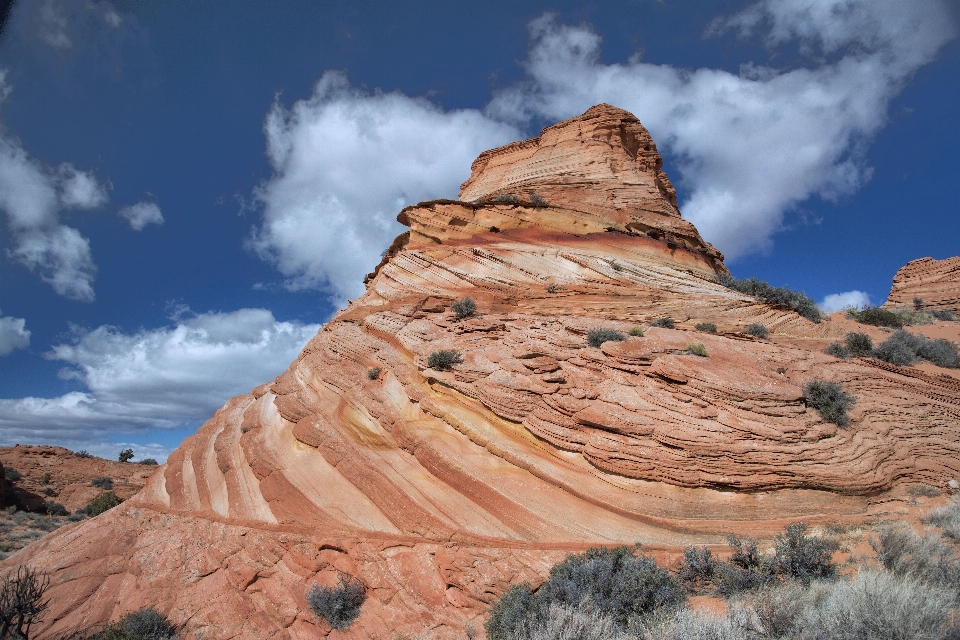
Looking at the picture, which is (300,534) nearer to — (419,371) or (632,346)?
(419,371)

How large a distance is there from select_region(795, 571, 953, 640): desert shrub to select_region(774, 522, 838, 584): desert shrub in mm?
1464

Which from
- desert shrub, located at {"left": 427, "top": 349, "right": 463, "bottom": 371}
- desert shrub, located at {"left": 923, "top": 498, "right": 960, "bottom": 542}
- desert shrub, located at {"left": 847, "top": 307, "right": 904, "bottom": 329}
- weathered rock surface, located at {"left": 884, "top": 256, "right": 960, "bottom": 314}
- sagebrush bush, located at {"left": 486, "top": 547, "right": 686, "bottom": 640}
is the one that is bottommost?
sagebrush bush, located at {"left": 486, "top": 547, "right": 686, "bottom": 640}

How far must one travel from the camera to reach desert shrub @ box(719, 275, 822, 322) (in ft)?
50.9

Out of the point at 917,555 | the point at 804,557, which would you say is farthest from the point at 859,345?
the point at 804,557

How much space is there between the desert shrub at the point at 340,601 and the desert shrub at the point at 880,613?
7.20 m

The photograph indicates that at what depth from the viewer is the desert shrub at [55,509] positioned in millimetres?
24859

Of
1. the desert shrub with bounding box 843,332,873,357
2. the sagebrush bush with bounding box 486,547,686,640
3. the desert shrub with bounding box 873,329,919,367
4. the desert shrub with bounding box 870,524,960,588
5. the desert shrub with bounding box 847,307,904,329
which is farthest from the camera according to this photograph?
the desert shrub with bounding box 847,307,904,329

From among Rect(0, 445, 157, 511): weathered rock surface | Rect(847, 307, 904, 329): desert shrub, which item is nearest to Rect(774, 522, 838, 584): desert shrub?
Rect(847, 307, 904, 329): desert shrub

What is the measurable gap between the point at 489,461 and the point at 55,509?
30119 millimetres

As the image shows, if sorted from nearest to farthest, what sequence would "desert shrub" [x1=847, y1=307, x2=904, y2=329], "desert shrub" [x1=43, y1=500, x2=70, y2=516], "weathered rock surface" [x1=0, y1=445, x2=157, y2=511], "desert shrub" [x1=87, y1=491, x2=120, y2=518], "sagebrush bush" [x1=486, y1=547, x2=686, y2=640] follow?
1. "sagebrush bush" [x1=486, y1=547, x2=686, y2=640]
2. "desert shrub" [x1=847, y1=307, x2=904, y2=329]
3. "desert shrub" [x1=87, y1=491, x2=120, y2=518]
4. "desert shrub" [x1=43, y1=500, x2=70, y2=516]
5. "weathered rock surface" [x1=0, y1=445, x2=157, y2=511]

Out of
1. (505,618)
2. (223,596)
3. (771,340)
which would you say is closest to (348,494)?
(223,596)

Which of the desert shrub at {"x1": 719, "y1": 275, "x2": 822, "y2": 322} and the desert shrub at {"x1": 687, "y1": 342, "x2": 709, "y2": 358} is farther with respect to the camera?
the desert shrub at {"x1": 719, "y1": 275, "x2": 822, "y2": 322}

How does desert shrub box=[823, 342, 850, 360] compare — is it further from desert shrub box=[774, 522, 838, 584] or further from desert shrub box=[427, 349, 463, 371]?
desert shrub box=[427, 349, 463, 371]

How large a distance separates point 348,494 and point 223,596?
10.4ft
